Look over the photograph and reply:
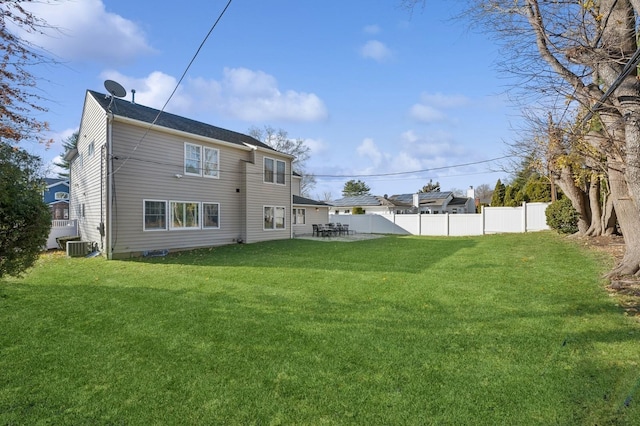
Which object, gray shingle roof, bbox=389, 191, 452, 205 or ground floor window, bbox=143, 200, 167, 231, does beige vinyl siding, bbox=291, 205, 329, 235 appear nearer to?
ground floor window, bbox=143, 200, 167, 231

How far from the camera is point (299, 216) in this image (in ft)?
72.1

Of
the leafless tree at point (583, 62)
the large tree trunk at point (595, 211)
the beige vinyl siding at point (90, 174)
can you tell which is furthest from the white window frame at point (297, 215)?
the leafless tree at point (583, 62)

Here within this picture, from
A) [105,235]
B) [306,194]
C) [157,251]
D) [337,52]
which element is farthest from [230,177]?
[306,194]

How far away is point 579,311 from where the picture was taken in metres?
4.77

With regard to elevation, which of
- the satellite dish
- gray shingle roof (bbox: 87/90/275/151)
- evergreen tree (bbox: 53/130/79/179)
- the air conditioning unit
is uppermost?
evergreen tree (bbox: 53/130/79/179)

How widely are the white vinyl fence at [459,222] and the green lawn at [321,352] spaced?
44.0 ft

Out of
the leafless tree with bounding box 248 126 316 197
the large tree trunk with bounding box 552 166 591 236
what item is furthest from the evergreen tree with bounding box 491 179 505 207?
the large tree trunk with bounding box 552 166 591 236

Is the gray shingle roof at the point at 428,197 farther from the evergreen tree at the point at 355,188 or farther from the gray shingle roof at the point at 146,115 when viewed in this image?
the gray shingle roof at the point at 146,115

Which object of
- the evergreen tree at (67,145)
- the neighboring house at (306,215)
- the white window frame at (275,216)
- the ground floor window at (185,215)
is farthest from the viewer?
the evergreen tree at (67,145)

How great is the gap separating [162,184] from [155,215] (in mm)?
1268

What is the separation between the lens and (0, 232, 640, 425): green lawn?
2.53 m

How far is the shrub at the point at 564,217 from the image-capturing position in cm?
1473

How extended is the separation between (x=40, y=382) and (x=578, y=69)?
8.85 m

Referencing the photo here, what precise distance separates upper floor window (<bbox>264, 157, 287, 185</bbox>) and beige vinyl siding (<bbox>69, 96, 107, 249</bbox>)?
288 inches
